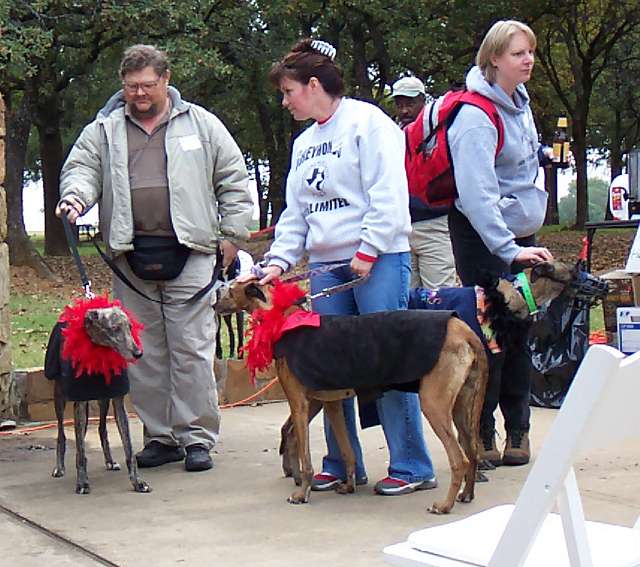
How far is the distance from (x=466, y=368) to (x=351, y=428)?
29.8 inches

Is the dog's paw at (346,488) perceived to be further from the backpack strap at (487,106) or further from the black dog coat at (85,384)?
the backpack strap at (487,106)

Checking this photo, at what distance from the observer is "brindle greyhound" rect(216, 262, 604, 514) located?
459 cm

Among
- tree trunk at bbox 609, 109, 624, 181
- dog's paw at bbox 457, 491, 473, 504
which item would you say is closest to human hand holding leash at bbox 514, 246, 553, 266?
dog's paw at bbox 457, 491, 473, 504

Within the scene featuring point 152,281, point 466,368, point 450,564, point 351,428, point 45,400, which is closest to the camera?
point 450,564

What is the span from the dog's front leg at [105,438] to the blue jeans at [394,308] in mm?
1226

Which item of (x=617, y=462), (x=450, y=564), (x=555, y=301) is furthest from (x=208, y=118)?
(x=450, y=564)

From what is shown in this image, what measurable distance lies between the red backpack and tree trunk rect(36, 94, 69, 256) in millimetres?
19941

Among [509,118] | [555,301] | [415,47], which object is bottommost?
[555,301]

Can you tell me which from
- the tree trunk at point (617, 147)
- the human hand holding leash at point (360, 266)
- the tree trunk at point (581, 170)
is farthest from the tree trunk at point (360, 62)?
the human hand holding leash at point (360, 266)

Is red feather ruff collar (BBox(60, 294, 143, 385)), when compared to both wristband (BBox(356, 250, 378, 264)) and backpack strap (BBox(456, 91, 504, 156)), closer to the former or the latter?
wristband (BBox(356, 250, 378, 264))

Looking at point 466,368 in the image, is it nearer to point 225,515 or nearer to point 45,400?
point 225,515

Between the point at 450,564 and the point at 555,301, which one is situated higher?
the point at 555,301

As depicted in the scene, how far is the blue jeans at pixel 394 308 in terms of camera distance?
4852 mm

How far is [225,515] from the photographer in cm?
465
